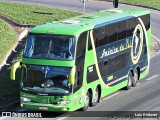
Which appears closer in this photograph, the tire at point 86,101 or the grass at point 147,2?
the tire at point 86,101

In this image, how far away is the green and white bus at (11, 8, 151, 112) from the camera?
23.5 m

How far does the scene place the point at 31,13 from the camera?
5438cm

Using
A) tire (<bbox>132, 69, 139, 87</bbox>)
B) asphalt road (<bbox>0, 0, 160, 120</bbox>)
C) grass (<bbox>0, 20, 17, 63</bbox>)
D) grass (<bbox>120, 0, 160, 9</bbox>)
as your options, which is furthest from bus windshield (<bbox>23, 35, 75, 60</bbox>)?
grass (<bbox>120, 0, 160, 9</bbox>)

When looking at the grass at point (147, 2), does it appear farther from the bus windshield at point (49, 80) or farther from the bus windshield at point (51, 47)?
the bus windshield at point (49, 80)

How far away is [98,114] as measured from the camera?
24250 mm

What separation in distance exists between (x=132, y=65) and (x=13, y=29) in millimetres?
19866

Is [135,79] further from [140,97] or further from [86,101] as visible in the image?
[86,101]

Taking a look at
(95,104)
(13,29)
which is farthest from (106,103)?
(13,29)

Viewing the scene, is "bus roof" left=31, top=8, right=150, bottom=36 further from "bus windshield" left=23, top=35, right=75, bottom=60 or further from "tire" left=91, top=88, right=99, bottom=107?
"tire" left=91, top=88, right=99, bottom=107

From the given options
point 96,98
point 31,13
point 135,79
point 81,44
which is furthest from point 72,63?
point 31,13

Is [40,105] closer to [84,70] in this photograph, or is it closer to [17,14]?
[84,70]

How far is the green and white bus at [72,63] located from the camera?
2352cm

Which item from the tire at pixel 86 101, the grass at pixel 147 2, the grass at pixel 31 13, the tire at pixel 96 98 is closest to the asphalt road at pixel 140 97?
the tire at pixel 96 98

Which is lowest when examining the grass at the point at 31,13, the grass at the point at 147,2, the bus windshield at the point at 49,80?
the grass at the point at 147,2
